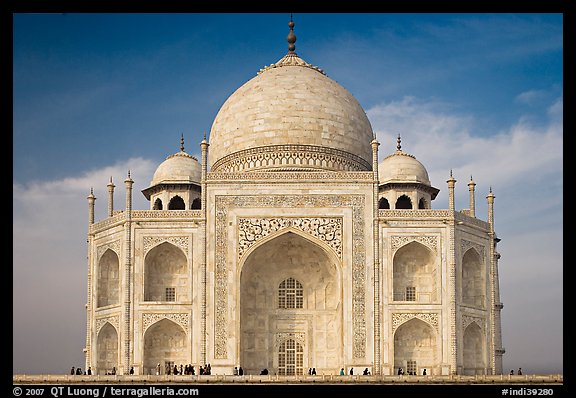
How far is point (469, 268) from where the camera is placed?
2672 centimetres

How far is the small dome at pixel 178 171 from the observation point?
29.6 metres

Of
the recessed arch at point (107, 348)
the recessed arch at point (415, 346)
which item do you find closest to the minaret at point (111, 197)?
the recessed arch at point (107, 348)

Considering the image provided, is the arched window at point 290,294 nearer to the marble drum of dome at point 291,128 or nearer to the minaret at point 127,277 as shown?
the marble drum of dome at point 291,128

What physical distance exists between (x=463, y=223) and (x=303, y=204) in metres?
4.78

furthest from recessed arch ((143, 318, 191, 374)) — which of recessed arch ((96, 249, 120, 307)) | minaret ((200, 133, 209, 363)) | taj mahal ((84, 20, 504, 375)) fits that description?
recessed arch ((96, 249, 120, 307))

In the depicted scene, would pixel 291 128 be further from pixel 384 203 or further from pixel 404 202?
pixel 404 202

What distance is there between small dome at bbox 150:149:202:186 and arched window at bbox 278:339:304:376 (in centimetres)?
658

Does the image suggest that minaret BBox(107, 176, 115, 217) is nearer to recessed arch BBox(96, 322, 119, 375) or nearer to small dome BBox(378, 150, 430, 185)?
recessed arch BBox(96, 322, 119, 375)

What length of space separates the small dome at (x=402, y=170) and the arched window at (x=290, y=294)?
4.83 metres

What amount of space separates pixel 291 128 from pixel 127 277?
7591 millimetres

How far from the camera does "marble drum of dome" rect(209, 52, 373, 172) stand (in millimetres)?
28969

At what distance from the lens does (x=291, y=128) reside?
29203mm

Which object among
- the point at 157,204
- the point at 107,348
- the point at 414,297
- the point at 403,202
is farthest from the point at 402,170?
the point at 107,348
